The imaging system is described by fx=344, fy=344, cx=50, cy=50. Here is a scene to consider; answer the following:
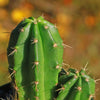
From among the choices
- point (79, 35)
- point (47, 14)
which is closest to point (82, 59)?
point (79, 35)

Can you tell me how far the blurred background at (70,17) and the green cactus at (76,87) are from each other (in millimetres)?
3652

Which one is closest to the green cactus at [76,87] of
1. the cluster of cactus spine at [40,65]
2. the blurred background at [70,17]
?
the cluster of cactus spine at [40,65]

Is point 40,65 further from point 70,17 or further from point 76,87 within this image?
point 70,17

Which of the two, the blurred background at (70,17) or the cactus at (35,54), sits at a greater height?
the cactus at (35,54)

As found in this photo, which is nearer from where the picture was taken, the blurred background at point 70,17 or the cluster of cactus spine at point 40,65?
the cluster of cactus spine at point 40,65

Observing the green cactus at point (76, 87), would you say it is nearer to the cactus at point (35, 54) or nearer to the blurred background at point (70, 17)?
the cactus at point (35, 54)

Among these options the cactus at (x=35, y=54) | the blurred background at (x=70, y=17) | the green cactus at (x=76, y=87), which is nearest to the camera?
the cactus at (x=35, y=54)

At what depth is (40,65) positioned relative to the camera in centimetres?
218

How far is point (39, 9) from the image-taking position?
6.82 meters

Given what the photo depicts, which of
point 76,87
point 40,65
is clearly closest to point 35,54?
point 40,65

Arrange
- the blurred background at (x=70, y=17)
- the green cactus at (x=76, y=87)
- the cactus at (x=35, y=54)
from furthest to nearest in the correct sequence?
the blurred background at (x=70, y=17), the green cactus at (x=76, y=87), the cactus at (x=35, y=54)

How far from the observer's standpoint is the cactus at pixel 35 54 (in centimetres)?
214

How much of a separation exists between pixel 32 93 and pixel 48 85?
0.41 ft

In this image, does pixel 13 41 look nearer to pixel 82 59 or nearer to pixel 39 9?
pixel 82 59
